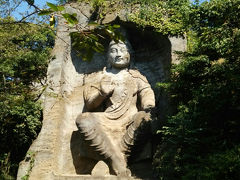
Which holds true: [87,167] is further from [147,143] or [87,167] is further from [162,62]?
[162,62]

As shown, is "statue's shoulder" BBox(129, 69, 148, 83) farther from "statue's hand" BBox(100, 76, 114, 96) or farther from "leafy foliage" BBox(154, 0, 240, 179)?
"leafy foliage" BBox(154, 0, 240, 179)

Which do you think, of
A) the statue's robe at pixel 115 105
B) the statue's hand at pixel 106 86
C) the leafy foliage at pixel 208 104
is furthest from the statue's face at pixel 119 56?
the leafy foliage at pixel 208 104

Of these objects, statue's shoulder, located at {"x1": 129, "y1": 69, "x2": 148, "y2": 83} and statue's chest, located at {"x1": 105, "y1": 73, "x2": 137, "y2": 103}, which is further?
statue's shoulder, located at {"x1": 129, "y1": 69, "x2": 148, "y2": 83}

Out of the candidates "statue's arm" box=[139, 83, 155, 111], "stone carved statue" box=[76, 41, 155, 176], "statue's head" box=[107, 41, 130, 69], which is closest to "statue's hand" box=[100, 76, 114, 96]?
"stone carved statue" box=[76, 41, 155, 176]

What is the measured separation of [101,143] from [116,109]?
919mm

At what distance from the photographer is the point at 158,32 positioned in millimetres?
7336

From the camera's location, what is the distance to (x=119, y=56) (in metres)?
7.21

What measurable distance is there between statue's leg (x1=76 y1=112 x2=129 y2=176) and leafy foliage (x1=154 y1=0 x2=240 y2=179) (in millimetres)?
635

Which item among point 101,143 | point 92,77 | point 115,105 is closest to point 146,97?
point 115,105

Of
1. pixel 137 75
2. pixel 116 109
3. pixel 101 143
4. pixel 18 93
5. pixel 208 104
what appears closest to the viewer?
pixel 208 104

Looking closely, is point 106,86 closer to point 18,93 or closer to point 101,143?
point 101,143

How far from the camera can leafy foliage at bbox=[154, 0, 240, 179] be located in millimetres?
4551

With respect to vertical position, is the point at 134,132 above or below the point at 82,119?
below

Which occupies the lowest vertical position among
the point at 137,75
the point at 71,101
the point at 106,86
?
the point at 71,101
